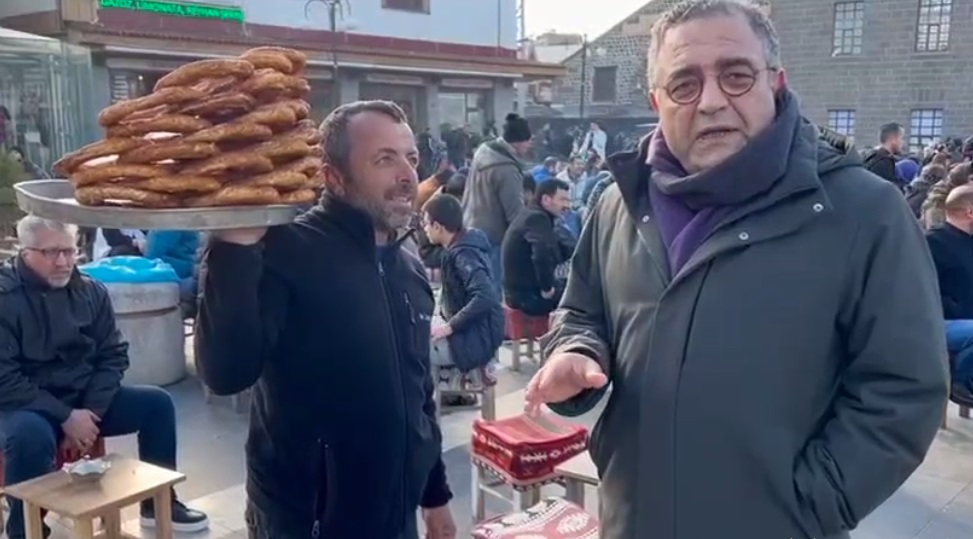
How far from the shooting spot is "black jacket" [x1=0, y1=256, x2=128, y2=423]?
3865 mm

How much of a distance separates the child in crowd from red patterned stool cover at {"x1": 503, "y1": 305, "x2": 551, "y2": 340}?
1.42 m

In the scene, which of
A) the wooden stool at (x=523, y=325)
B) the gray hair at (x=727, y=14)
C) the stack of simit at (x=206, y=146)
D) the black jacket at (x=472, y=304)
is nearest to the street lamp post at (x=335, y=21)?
the wooden stool at (x=523, y=325)

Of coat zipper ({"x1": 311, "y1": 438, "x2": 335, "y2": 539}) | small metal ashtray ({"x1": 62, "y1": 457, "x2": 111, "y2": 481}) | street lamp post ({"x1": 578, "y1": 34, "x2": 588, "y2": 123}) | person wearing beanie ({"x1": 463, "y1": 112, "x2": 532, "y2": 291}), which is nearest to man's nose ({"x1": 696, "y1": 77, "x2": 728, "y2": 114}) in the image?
coat zipper ({"x1": 311, "y1": 438, "x2": 335, "y2": 539})

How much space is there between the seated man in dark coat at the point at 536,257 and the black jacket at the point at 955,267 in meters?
2.57

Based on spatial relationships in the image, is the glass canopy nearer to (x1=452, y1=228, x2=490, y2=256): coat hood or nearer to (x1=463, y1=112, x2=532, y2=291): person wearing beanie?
(x1=463, y1=112, x2=532, y2=291): person wearing beanie

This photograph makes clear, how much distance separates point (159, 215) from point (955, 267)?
4.43 meters

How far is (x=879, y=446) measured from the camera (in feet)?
4.92

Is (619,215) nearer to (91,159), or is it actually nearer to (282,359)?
(282,359)

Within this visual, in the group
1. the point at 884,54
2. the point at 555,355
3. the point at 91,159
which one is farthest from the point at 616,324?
the point at 884,54

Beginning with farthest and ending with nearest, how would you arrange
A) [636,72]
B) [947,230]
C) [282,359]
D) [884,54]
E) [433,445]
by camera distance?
[636,72] < [884,54] < [947,230] < [433,445] < [282,359]

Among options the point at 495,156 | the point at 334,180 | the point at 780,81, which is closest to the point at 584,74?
the point at 495,156

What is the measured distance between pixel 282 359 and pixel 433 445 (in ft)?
1.71

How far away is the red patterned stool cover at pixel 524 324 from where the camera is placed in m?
6.62

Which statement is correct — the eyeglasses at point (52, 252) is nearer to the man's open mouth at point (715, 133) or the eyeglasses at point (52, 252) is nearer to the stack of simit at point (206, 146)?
the stack of simit at point (206, 146)
